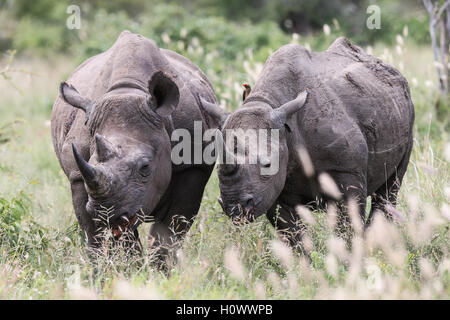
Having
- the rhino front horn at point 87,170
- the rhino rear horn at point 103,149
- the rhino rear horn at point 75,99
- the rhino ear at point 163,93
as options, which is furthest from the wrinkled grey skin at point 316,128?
the rhino rear horn at point 75,99

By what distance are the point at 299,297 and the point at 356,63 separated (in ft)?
9.39

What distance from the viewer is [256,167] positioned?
5641 millimetres

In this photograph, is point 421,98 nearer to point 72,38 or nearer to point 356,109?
point 356,109

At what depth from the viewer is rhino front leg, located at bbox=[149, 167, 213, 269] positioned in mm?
6586

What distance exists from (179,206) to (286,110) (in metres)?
1.35

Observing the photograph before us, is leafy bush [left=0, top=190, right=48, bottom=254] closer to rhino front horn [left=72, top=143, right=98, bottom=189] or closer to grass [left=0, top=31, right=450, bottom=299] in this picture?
grass [left=0, top=31, right=450, bottom=299]

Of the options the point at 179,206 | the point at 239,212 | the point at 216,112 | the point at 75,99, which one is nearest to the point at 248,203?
the point at 239,212

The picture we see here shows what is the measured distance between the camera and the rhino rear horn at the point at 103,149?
17.7 ft

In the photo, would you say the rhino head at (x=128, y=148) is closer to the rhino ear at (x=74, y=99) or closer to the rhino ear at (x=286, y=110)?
the rhino ear at (x=74, y=99)

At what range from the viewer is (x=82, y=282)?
524cm

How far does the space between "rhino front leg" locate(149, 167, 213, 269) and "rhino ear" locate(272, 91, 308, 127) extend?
3.47ft

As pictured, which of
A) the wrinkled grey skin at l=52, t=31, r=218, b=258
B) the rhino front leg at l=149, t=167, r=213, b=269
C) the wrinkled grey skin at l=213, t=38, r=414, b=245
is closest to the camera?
the wrinkled grey skin at l=52, t=31, r=218, b=258

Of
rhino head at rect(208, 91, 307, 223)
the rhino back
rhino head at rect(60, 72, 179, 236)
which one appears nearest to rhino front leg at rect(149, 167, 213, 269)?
rhino head at rect(60, 72, 179, 236)

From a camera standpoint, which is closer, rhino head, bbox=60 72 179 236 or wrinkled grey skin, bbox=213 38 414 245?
rhino head, bbox=60 72 179 236
